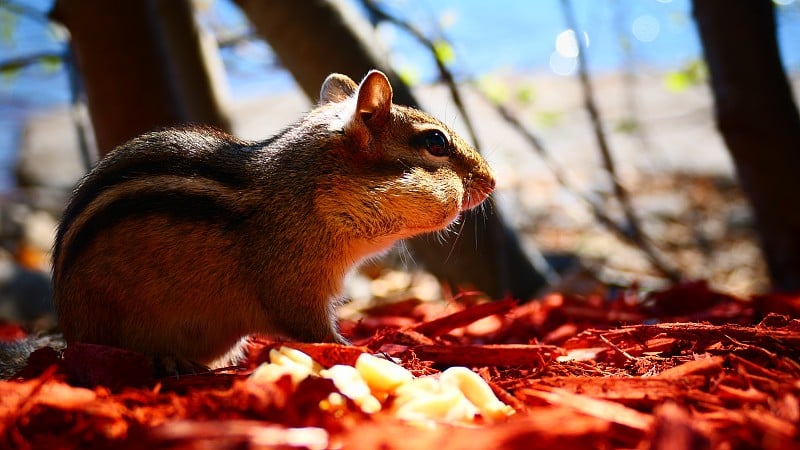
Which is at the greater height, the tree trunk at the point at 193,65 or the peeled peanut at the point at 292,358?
the tree trunk at the point at 193,65

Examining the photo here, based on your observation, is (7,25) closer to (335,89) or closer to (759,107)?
(335,89)

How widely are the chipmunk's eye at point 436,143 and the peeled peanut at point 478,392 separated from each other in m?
0.95

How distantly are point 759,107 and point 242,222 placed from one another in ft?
9.67

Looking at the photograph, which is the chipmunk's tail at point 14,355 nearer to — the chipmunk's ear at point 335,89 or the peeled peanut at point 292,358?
the peeled peanut at point 292,358

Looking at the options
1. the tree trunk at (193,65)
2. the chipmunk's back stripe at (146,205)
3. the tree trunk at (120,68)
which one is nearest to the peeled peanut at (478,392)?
the chipmunk's back stripe at (146,205)

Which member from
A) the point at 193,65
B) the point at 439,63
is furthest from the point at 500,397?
the point at 193,65

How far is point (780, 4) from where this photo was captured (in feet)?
17.2

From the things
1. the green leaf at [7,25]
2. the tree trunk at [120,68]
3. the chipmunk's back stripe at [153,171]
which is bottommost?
the chipmunk's back stripe at [153,171]

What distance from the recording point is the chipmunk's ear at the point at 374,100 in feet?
7.79

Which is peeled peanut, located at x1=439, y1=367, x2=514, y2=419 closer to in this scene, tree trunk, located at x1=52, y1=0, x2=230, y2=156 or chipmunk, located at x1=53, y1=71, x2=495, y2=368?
chipmunk, located at x1=53, y1=71, x2=495, y2=368

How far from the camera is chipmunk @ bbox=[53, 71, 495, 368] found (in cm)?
215

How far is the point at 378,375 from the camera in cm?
179

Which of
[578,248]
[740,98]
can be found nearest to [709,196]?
[578,248]

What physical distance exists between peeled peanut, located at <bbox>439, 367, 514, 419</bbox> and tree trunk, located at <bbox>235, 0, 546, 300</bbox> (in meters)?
1.63
